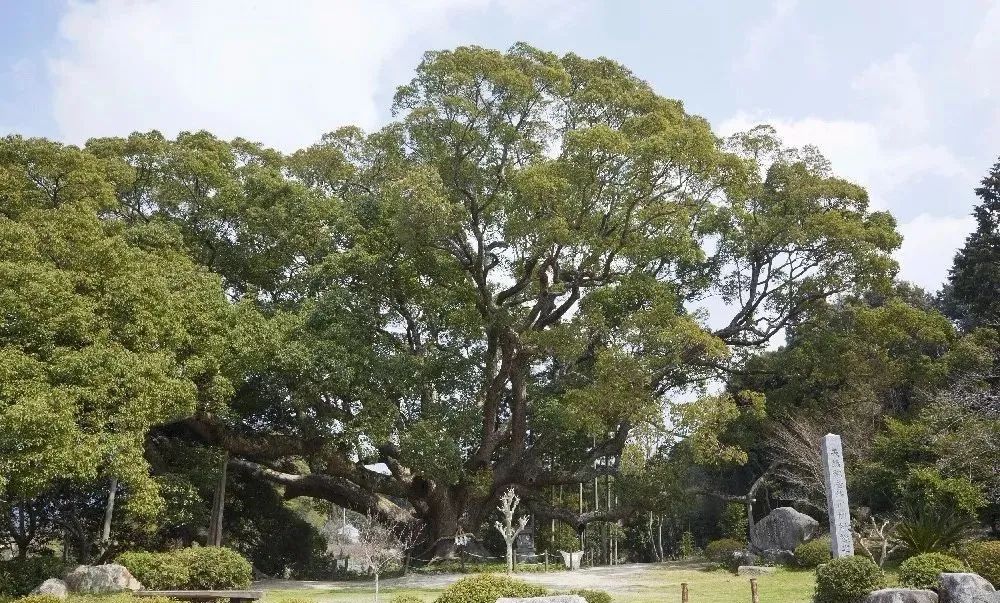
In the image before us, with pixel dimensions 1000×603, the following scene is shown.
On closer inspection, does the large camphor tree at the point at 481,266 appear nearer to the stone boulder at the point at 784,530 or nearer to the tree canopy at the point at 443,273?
the tree canopy at the point at 443,273

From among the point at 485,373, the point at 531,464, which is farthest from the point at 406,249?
the point at 531,464

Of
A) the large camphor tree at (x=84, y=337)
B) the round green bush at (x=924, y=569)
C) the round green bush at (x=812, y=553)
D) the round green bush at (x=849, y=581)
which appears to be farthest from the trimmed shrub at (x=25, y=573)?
the round green bush at (x=812, y=553)

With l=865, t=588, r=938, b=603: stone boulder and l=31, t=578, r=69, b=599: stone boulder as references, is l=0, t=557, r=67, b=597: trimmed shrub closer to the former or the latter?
l=31, t=578, r=69, b=599: stone boulder

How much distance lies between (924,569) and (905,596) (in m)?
1.52

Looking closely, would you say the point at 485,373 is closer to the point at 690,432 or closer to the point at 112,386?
the point at 690,432

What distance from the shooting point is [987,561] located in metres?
12.6

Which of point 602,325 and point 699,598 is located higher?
point 602,325

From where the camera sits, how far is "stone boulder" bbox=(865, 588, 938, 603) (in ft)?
32.8

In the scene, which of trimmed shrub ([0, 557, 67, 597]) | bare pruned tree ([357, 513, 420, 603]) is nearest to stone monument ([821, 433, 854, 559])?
bare pruned tree ([357, 513, 420, 603])

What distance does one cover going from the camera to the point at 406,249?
19.9 m

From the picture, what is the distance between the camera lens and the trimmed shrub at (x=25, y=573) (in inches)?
579

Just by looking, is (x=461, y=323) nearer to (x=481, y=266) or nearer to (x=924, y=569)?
(x=481, y=266)

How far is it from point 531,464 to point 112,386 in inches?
471

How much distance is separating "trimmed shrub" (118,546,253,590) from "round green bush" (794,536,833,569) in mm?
12868
